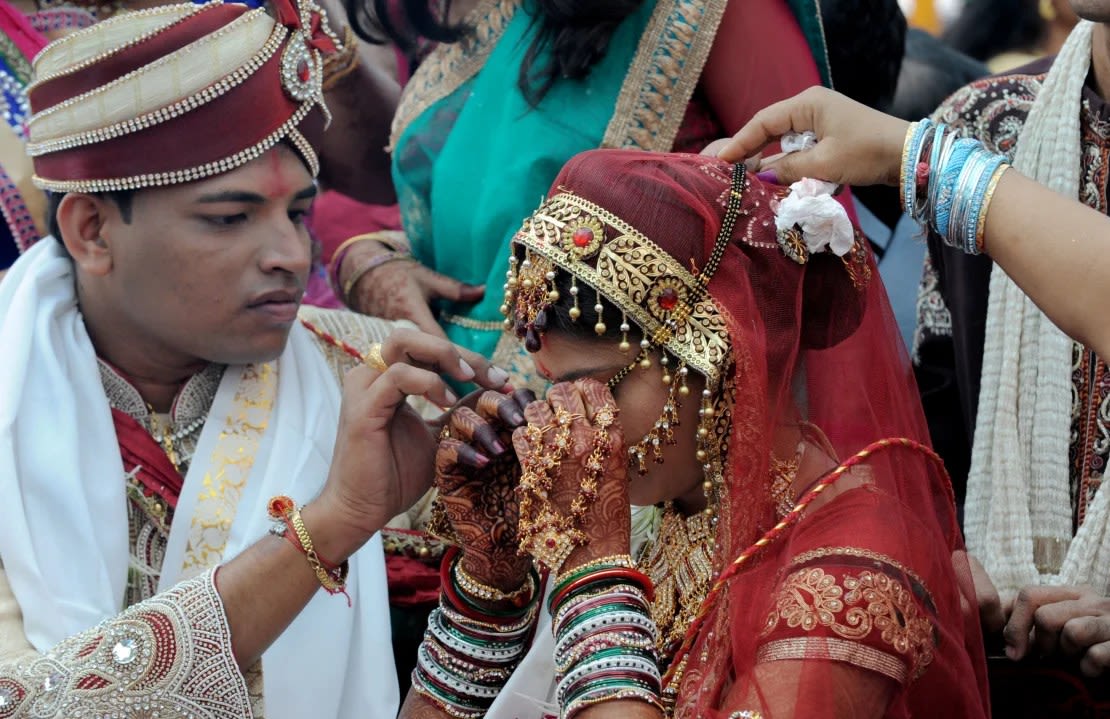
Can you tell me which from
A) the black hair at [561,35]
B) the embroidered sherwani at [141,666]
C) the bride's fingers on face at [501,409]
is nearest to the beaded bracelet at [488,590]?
the bride's fingers on face at [501,409]

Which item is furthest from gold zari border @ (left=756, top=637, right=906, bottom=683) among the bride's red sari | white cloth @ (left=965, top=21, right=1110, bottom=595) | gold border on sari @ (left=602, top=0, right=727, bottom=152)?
gold border on sari @ (left=602, top=0, right=727, bottom=152)

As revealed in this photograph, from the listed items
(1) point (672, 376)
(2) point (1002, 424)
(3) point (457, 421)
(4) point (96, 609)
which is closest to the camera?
(1) point (672, 376)

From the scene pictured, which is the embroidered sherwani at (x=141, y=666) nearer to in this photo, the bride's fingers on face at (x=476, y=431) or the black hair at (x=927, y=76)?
the bride's fingers on face at (x=476, y=431)

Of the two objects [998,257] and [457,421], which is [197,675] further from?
[998,257]

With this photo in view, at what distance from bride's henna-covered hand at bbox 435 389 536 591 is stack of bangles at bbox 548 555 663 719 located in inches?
13.3

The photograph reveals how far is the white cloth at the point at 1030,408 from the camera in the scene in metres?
2.62

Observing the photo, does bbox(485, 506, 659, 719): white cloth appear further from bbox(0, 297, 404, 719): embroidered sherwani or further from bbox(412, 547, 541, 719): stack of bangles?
bbox(0, 297, 404, 719): embroidered sherwani

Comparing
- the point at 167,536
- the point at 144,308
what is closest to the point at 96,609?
the point at 167,536

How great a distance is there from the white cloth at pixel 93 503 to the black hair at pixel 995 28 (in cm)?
422

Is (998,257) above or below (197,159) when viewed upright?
above

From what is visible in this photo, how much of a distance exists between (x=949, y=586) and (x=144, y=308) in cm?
167

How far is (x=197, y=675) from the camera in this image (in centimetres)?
233

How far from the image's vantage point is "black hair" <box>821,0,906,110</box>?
3213 millimetres

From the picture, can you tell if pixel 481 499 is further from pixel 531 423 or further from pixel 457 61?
pixel 457 61
